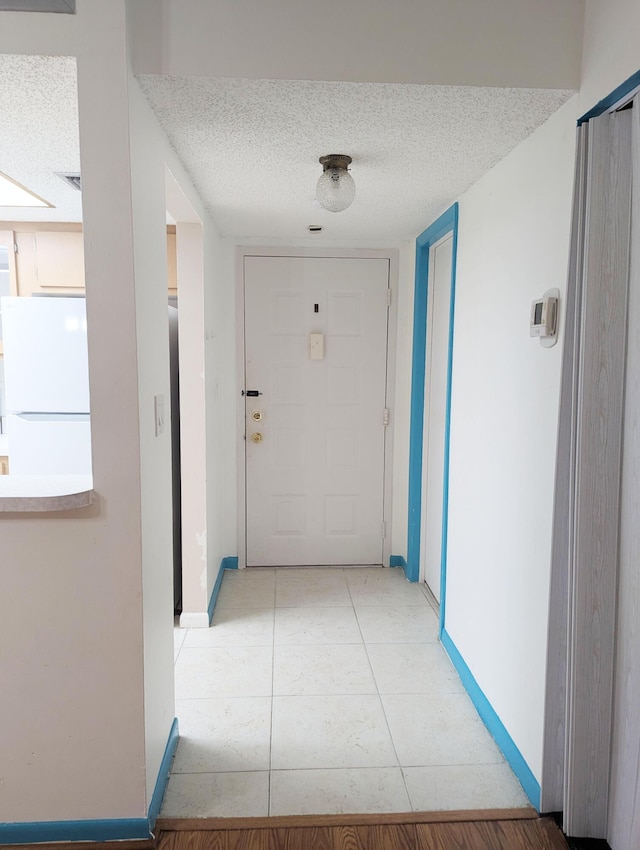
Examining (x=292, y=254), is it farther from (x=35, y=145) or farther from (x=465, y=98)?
(x=465, y=98)

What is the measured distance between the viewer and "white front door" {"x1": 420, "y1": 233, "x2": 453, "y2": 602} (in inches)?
121

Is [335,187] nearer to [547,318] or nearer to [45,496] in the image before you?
[547,318]

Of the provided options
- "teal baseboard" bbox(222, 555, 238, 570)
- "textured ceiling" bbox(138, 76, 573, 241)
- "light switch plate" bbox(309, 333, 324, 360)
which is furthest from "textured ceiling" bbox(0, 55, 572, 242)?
"teal baseboard" bbox(222, 555, 238, 570)

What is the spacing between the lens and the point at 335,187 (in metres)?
2.03

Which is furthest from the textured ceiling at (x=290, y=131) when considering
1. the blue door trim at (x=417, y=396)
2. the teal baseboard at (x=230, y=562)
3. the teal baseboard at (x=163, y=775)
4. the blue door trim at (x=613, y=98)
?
the teal baseboard at (x=230, y=562)

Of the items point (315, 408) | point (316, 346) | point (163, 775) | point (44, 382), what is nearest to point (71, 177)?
point (44, 382)

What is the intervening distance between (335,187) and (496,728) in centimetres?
205

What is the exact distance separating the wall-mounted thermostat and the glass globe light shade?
0.79 metres

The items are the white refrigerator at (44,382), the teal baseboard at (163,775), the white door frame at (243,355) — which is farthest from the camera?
the white door frame at (243,355)

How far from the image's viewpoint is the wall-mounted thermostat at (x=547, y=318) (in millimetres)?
1665

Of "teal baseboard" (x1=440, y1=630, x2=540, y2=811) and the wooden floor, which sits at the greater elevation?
"teal baseboard" (x1=440, y1=630, x2=540, y2=811)

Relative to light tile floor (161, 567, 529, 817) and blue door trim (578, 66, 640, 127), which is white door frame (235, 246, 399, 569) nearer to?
light tile floor (161, 567, 529, 817)

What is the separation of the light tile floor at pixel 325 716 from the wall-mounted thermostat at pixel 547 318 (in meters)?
1.45

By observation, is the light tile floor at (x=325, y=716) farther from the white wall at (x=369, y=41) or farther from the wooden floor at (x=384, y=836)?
the white wall at (x=369, y=41)
